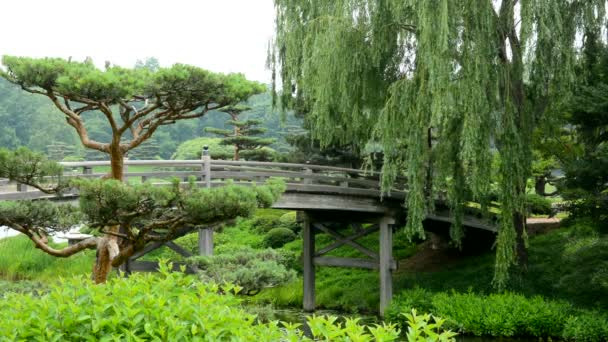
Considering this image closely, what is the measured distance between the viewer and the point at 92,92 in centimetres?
922

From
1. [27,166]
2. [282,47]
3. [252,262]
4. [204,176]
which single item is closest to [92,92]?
[27,166]

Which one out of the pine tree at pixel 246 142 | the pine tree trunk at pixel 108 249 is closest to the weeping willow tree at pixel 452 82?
the pine tree trunk at pixel 108 249

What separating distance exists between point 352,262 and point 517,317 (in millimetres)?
4319

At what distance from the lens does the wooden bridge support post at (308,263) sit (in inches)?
731

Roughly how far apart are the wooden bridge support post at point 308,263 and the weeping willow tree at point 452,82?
324cm

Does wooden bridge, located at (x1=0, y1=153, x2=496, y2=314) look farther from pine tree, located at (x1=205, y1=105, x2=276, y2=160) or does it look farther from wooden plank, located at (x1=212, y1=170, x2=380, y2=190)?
pine tree, located at (x1=205, y1=105, x2=276, y2=160)

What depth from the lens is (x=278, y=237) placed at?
23672 millimetres

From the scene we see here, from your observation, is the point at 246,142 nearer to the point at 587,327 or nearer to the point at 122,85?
the point at 587,327

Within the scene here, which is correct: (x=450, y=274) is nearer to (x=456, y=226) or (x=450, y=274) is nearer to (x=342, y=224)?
(x=456, y=226)

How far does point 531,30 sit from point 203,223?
6762 millimetres

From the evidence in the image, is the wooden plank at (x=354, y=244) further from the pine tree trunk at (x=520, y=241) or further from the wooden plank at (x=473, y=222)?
the pine tree trunk at (x=520, y=241)

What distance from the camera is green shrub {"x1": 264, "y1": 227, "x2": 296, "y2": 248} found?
2367cm

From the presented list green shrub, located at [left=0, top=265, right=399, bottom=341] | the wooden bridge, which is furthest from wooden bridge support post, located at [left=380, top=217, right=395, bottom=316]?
green shrub, located at [left=0, top=265, right=399, bottom=341]

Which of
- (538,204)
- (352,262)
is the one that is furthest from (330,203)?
(538,204)
